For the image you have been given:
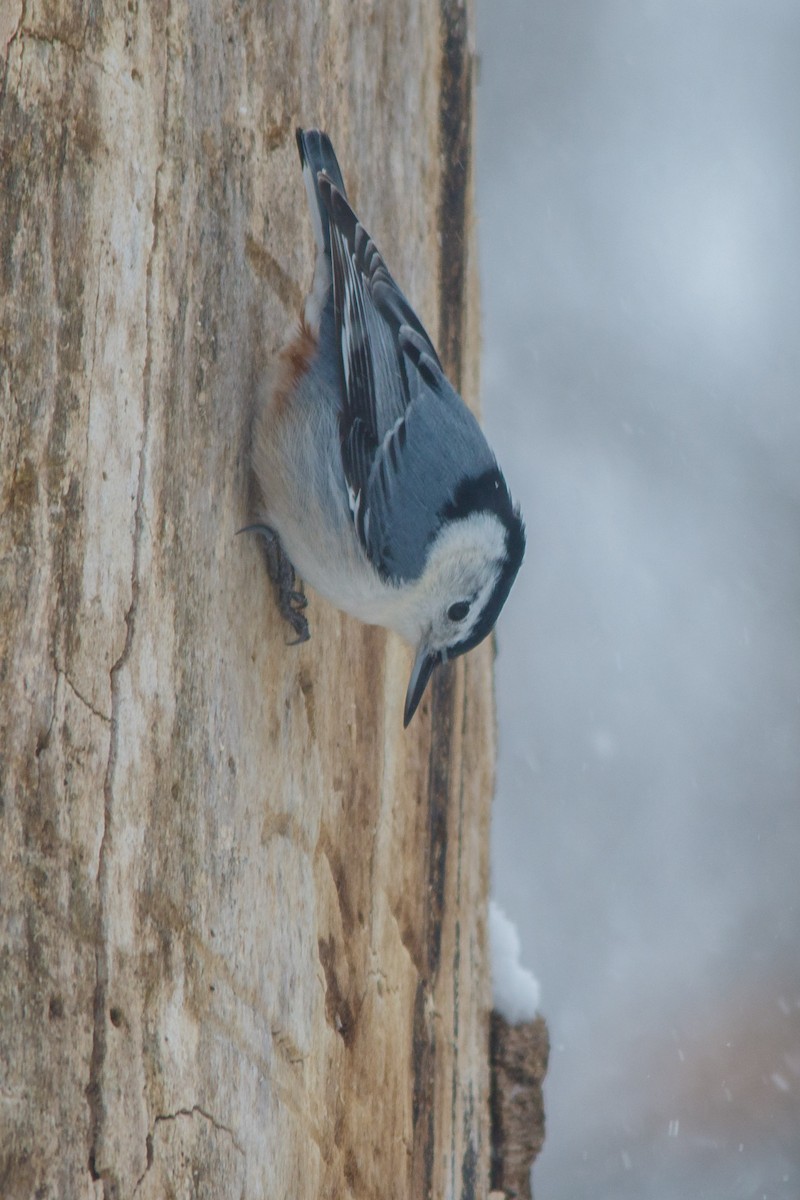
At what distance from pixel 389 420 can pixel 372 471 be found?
0.28ft

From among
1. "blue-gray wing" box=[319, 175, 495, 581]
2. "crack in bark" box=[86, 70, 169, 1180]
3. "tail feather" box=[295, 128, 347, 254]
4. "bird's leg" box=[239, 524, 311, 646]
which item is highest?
"tail feather" box=[295, 128, 347, 254]

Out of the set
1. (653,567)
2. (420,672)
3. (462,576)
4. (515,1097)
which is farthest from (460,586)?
(653,567)

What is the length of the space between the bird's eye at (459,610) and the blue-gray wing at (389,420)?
85 millimetres

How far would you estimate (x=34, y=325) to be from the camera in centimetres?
104

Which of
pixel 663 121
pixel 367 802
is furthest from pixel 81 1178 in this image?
pixel 663 121

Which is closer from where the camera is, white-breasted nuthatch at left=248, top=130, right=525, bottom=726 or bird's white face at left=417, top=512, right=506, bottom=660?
white-breasted nuthatch at left=248, top=130, right=525, bottom=726

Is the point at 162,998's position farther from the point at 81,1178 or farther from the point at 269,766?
the point at 269,766

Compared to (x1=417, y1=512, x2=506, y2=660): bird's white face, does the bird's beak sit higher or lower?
lower

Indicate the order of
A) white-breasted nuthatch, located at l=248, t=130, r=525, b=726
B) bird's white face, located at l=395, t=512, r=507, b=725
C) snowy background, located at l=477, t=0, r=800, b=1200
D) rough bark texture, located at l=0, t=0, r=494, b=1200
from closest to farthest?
rough bark texture, located at l=0, t=0, r=494, b=1200 → white-breasted nuthatch, located at l=248, t=130, r=525, b=726 → bird's white face, located at l=395, t=512, r=507, b=725 → snowy background, located at l=477, t=0, r=800, b=1200

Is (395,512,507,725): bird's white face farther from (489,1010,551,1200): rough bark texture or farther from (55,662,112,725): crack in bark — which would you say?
(489,1010,551,1200): rough bark texture

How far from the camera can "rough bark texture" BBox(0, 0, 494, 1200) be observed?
1028 millimetres

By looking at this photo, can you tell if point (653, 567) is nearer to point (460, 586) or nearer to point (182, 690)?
point (460, 586)

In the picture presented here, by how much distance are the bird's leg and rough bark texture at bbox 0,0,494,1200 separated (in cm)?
2

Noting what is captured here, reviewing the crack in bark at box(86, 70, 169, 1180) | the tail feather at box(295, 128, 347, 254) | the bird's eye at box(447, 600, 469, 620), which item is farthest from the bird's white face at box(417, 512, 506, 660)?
the crack in bark at box(86, 70, 169, 1180)
